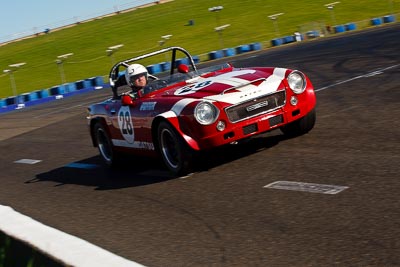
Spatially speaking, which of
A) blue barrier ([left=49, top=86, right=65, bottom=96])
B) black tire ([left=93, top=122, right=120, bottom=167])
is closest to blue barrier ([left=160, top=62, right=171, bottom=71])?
blue barrier ([left=49, top=86, right=65, bottom=96])

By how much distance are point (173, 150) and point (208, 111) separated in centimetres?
70

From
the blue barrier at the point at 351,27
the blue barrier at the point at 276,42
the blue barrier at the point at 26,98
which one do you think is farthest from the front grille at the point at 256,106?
the blue barrier at the point at 351,27

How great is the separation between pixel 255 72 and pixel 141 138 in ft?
4.97

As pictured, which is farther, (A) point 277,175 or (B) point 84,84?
(B) point 84,84

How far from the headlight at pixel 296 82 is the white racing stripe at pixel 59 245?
4376mm

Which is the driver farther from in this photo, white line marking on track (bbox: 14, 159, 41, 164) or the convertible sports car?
A: white line marking on track (bbox: 14, 159, 41, 164)

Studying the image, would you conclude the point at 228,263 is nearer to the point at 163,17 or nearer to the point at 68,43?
the point at 68,43

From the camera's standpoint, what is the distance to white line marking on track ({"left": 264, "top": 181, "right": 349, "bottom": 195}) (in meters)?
5.83

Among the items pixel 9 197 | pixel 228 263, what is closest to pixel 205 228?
pixel 228 263

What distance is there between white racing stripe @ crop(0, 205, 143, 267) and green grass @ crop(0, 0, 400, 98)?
126 ft

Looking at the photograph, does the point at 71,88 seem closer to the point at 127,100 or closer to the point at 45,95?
the point at 45,95

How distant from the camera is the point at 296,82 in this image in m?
8.23

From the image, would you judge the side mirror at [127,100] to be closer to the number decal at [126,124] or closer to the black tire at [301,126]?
the number decal at [126,124]

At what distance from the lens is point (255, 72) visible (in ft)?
27.6
